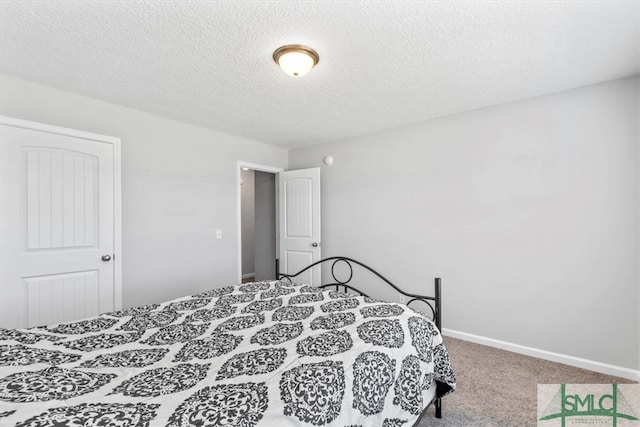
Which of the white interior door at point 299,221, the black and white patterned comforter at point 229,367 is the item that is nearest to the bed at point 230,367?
the black and white patterned comforter at point 229,367

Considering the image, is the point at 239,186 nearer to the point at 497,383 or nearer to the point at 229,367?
the point at 229,367

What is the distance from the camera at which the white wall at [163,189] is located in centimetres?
263

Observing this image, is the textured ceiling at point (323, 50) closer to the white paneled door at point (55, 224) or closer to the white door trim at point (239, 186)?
the white paneled door at point (55, 224)

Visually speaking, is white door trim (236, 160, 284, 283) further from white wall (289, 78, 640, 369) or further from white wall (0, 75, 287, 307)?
white wall (289, 78, 640, 369)

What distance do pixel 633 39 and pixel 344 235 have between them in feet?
10.1

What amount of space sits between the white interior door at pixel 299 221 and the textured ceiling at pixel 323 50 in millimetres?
1389

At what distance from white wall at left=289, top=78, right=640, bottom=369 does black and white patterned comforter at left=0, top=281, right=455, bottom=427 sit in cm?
161

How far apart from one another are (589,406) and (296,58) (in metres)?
3.04

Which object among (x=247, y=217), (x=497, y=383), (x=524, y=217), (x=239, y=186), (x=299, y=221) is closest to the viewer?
(x=497, y=383)

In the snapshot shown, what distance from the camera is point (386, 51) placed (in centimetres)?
201

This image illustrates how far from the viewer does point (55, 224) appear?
2.51 meters

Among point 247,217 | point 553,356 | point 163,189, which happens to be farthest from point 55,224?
point 553,356

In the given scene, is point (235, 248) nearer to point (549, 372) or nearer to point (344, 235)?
point (344, 235)

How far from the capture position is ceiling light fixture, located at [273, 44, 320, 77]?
6.34 feet
